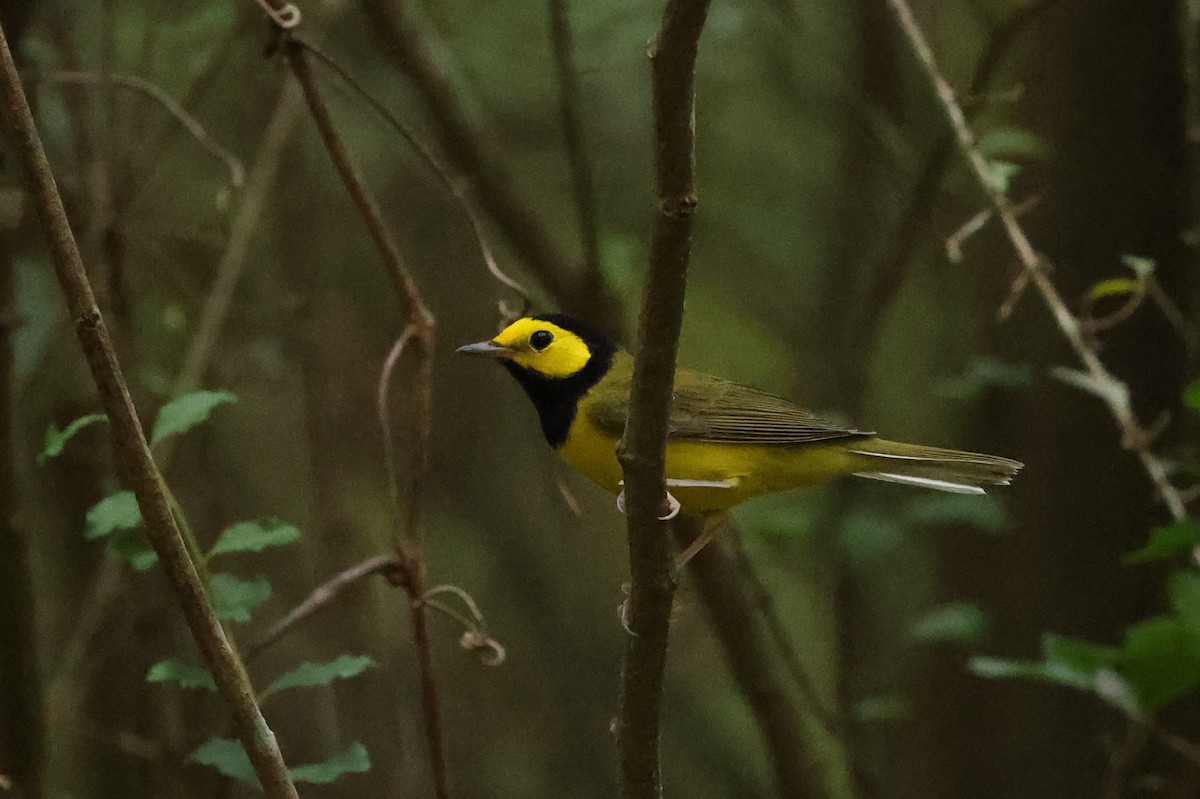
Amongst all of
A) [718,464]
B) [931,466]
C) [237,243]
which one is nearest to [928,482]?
[931,466]

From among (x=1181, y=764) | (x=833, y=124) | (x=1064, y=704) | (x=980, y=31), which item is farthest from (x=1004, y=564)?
(x=980, y=31)

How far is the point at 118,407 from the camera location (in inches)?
56.8

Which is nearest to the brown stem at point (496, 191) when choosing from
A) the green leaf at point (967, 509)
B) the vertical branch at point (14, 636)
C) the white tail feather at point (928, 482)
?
the white tail feather at point (928, 482)

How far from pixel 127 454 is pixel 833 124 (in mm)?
4073

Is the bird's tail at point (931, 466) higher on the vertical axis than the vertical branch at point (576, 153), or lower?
lower

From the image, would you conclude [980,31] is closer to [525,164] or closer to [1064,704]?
[525,164]

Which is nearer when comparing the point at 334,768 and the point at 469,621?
the point at 334,768

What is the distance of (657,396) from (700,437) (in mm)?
1478

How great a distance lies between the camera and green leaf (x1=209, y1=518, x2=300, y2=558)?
6.08 feet

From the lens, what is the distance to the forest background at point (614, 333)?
329 cm

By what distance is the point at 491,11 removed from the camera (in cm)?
500

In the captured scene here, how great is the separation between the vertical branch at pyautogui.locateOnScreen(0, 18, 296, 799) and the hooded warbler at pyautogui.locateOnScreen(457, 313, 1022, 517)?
1.34m

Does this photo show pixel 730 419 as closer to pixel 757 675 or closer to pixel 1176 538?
pixel 757 675

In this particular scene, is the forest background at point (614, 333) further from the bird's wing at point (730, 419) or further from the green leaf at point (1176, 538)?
the bird's wing at point (730, 419)
